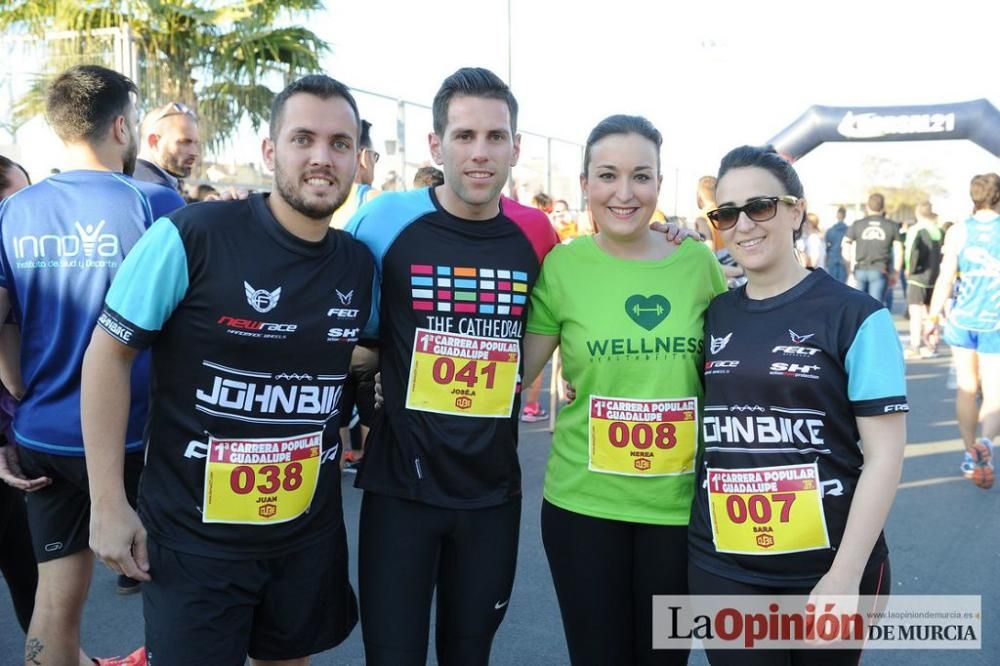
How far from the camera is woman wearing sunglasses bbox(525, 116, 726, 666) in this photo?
2404 mm

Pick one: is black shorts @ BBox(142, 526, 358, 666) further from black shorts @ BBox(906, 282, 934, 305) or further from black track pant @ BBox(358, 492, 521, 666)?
black shorts @ BBox(906, 282, 934, 305)

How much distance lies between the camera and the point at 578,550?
2465mm

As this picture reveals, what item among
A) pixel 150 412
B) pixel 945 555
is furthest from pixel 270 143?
pixel 945 555

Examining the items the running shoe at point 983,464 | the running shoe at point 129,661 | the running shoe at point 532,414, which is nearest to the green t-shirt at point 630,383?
the running shoe at point 129,661

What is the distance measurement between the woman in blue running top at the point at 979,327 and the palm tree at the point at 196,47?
8.24m

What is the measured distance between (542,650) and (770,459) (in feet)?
5.90

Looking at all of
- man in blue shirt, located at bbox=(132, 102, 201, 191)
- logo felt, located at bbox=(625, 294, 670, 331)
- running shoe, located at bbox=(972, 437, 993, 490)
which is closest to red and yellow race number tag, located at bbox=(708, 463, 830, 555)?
logo felt, located at bbox=(625, 294, 670, 331)

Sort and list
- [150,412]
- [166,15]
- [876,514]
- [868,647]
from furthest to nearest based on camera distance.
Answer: [166,15] → [868,647] → [150,412] → [876,514]

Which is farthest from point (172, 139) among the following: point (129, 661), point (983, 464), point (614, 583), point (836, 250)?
point (836, 250)

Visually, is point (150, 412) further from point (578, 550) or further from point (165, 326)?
point (578, 550)

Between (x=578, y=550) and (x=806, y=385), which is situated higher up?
(x=806, y=385)

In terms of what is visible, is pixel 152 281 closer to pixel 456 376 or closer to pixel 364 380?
pixel 364 380

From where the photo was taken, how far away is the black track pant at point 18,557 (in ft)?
9.79

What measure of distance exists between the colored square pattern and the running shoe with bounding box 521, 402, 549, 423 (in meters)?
5.35
